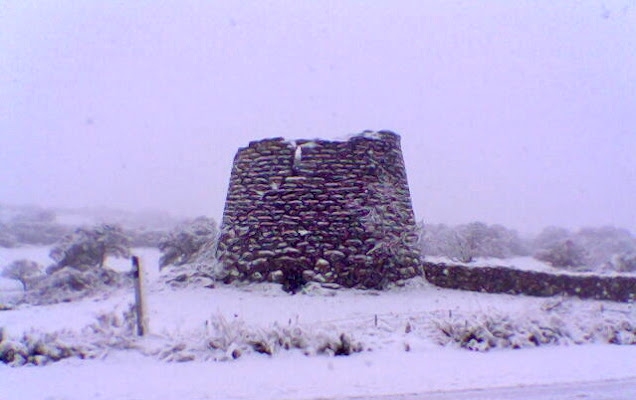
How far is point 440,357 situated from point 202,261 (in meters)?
8.04

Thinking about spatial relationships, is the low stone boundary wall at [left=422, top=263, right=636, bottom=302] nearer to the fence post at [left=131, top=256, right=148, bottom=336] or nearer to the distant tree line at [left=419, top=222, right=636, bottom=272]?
the distant tree line at [left=419, top=222, right=636, bottom=272]

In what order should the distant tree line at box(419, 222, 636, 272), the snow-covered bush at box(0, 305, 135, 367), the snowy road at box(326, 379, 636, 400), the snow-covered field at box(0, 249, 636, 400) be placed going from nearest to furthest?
1. the snowy road at box(326, 379, 636, 400)
2. the snow-covered field at box(0, 249, 636, 400)
3. the snow-covered bush at box(0, 305, 135, 367)
4. the distant tree line at box(419, 222, 636, 272)

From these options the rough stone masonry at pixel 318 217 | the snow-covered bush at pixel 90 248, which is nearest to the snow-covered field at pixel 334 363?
the rough stone masonry at pixel 318 217

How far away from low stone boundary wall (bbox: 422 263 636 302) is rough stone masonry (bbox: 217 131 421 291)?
1.62m

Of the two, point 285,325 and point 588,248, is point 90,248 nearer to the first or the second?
point 285,325

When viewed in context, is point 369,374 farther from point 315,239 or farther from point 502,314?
point 315,239

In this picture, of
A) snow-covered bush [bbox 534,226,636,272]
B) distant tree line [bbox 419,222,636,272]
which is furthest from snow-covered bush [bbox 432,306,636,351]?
snow-covered bush [bbox 534,226,636,272]

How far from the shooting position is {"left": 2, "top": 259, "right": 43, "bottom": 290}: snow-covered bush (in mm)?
21422

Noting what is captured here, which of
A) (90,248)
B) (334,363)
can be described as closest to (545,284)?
(334,363)

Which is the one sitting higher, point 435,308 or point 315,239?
point 315,239

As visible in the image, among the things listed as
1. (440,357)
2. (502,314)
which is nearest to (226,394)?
(440,357)

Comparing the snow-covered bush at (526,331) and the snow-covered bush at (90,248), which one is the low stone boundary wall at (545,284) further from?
the snow-covered bush at (90,248)

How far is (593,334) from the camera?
7098mm

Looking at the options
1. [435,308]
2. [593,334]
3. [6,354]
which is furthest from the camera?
[435,308]
